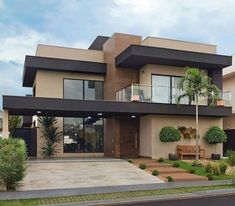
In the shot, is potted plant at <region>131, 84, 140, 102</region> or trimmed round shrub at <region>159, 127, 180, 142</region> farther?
trimmed round shrub at <region>159, 127, 180, 142</region>

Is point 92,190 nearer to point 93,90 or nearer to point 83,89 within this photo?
point 83,89

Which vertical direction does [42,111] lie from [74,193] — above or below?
above

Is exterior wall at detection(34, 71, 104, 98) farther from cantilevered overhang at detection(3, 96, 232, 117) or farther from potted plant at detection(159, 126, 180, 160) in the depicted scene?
potted plant at detection(159, 126, 180, 160)

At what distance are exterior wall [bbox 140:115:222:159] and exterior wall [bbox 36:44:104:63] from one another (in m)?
6.30

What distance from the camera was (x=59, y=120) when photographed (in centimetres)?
2814

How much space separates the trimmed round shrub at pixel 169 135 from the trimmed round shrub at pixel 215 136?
9.03 ft

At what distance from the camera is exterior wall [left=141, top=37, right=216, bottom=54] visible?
1064 inches

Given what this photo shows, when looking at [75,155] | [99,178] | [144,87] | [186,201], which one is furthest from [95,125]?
[186,201]

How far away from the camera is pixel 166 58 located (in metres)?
25.5

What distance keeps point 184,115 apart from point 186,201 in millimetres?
13372

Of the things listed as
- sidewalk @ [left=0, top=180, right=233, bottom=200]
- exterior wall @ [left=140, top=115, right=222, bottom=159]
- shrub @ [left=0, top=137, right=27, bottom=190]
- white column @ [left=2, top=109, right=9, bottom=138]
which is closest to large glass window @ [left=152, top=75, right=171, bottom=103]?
exterior wall @ [left=140, top=115, right=222, bottom=159]

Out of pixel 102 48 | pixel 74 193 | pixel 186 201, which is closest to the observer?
pixel 186 201

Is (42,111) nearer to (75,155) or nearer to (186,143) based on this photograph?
(75,155)

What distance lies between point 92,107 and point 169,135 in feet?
17.6
